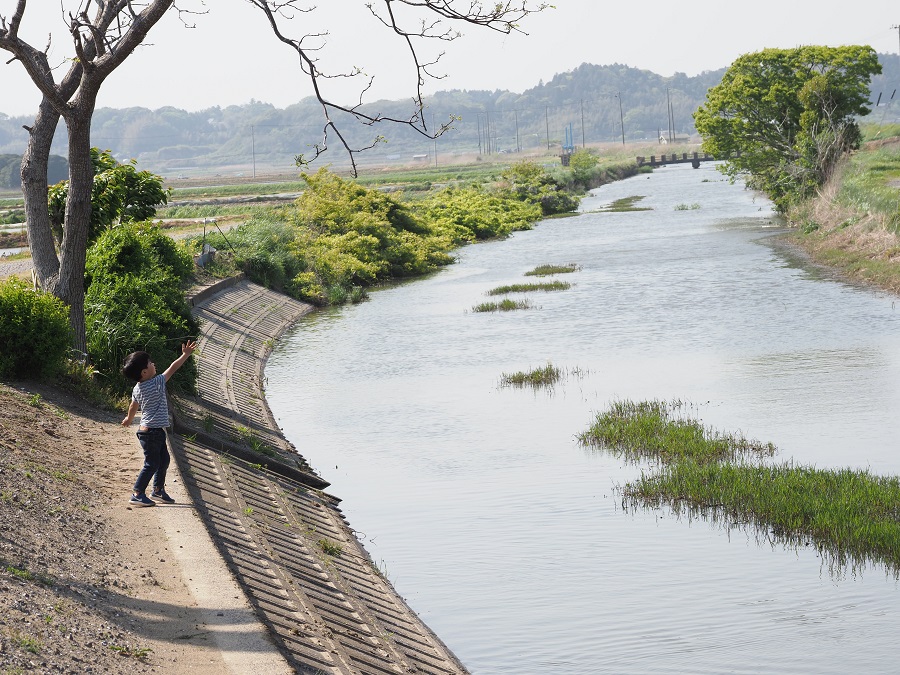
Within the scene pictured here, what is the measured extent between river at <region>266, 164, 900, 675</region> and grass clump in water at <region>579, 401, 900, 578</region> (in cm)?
31

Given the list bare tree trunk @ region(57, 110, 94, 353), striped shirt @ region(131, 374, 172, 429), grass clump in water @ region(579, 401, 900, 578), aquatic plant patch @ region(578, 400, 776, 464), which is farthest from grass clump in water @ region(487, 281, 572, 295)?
striped shirt @ region(131, 374, 172, 429)

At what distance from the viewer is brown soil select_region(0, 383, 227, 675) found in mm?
7184

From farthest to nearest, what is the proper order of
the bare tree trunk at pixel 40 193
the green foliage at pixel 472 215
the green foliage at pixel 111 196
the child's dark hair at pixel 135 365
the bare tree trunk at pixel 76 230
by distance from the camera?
the green foliage at pixel 472 215, the green foliage at pixel 111 196, the bare tree trunk at pixel 40 193, the bare tree trunk at pixel 76 230, the child's dark hair at pixel 135 365

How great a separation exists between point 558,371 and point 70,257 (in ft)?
36.2

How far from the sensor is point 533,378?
23141 mm

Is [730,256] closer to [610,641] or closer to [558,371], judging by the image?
[558,371]

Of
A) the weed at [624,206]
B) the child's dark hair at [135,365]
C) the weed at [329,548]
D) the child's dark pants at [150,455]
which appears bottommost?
the weed at [624,206]

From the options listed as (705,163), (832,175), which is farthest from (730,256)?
(705,163)

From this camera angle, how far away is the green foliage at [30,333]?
579 inches

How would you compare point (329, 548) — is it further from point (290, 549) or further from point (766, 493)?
point (766, 493)

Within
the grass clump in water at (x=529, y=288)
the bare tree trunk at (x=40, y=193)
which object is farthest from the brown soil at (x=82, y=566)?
the grass clump in water at (x=529, y=288)

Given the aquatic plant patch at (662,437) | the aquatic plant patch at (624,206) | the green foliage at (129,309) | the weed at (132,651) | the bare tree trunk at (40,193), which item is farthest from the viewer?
the aquatic plant patch at (624,206)

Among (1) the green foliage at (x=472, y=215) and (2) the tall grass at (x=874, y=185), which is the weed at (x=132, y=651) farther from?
(1) the green foliage at (x=472, y=215)

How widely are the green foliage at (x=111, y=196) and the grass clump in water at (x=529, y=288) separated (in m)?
16.4
